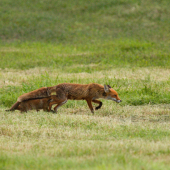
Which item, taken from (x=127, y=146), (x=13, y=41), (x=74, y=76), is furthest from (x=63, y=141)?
(x=13, y=41)

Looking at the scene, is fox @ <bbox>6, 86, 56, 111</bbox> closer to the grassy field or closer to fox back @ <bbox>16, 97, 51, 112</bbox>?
fox back @ <bbox>16, 97, 51, 112</bbox>

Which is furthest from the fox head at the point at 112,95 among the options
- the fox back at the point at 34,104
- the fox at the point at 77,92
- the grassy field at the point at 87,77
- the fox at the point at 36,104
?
the fox back at the point at 34,104

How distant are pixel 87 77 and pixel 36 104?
624 cm

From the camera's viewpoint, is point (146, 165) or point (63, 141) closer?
point (146, 165)

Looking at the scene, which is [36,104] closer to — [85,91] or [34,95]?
[34,95]

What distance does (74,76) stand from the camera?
16.3 meters

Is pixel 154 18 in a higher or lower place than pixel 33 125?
higher

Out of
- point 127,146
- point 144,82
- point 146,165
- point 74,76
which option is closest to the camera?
point 146,165

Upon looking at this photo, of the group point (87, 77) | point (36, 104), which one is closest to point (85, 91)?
point (36, 104)

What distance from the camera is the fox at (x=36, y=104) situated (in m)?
9.98

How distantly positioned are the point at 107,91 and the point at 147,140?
3439 mm

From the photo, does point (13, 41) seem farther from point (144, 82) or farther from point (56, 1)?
point (144, 82)

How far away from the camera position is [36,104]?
10016mm

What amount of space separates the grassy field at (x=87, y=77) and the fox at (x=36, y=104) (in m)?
0.36
